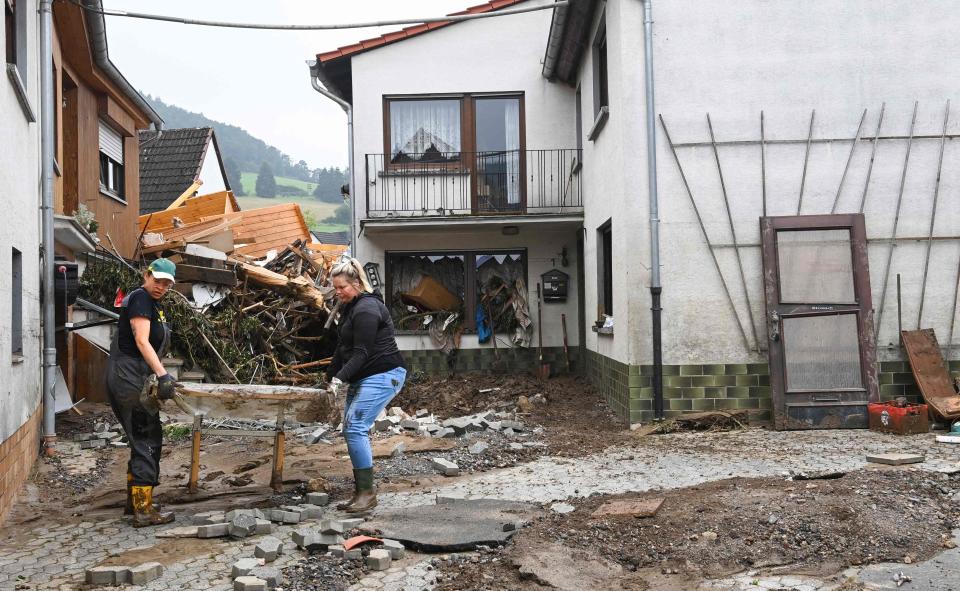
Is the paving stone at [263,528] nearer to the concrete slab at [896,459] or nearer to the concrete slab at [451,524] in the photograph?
the concrete slab at [451,524]

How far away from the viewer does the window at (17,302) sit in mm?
6895

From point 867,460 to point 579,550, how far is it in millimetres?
3478

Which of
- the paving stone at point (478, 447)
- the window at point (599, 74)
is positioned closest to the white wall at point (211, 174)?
the window at point (599, 74)

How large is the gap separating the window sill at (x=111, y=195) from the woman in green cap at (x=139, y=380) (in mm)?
7849

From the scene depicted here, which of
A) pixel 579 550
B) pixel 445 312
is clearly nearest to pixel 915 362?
pixel 579 550

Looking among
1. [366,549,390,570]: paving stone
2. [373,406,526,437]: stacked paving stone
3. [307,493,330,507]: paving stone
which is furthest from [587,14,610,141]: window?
[366,549,390,570]: paving stone

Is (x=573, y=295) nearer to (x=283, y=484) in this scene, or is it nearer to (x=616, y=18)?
(x=616, y=18)

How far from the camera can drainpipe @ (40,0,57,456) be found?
323 inches

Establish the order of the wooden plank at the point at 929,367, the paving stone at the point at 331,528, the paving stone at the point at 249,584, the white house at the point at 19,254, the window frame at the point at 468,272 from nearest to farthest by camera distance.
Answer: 1. the paving stone at the point at 249,584
2. the paving stone at the point at 331,528
3. the white house at the point at 19,254
4. the wooden plank at the point at 929,367
5. the window frame at the point at 468,272

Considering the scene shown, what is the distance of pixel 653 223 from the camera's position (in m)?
9.09

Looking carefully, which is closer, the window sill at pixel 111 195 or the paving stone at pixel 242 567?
the paving stone at pixel 242 567

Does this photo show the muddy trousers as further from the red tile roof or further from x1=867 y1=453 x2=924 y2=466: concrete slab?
the red tile roof

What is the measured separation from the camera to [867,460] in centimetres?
698

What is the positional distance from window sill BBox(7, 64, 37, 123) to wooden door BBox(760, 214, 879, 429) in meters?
7.31
